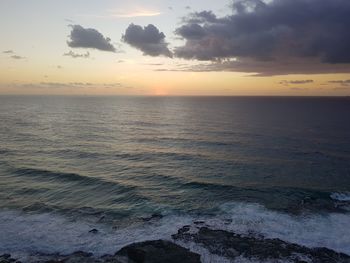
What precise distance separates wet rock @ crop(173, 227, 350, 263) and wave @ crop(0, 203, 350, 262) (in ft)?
3.40

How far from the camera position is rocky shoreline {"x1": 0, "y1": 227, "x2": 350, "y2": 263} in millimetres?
26500

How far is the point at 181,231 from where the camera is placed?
31781 mm

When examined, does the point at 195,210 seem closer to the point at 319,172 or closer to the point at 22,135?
the point at 319,172

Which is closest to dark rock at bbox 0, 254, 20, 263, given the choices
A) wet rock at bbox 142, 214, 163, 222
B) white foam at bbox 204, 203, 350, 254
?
wet rock at bbox 142, 214, 163, 222

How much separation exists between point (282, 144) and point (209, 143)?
18193 millimetres

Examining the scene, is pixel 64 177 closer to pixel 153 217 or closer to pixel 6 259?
pixel 153 217

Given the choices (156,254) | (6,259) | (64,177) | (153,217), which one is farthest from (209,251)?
(64,177)

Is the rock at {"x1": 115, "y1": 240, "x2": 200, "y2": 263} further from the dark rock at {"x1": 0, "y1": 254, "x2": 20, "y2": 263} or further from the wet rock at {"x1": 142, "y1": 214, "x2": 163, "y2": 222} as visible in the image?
the dark rock at {"x1": 0, "y1": 254, "x2": 20, "y2": 263}

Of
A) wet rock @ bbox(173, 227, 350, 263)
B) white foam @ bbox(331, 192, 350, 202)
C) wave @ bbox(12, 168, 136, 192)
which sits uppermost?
wave @ bbox(12, 168, 136, 192)

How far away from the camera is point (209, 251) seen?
91.7 ft

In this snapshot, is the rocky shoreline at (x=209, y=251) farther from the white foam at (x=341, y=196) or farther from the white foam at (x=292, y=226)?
the white foam at (x=341, y=196)

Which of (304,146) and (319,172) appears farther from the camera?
(304,146)

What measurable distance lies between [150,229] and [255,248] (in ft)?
35.0

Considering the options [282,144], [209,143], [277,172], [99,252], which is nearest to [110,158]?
[209,143]
